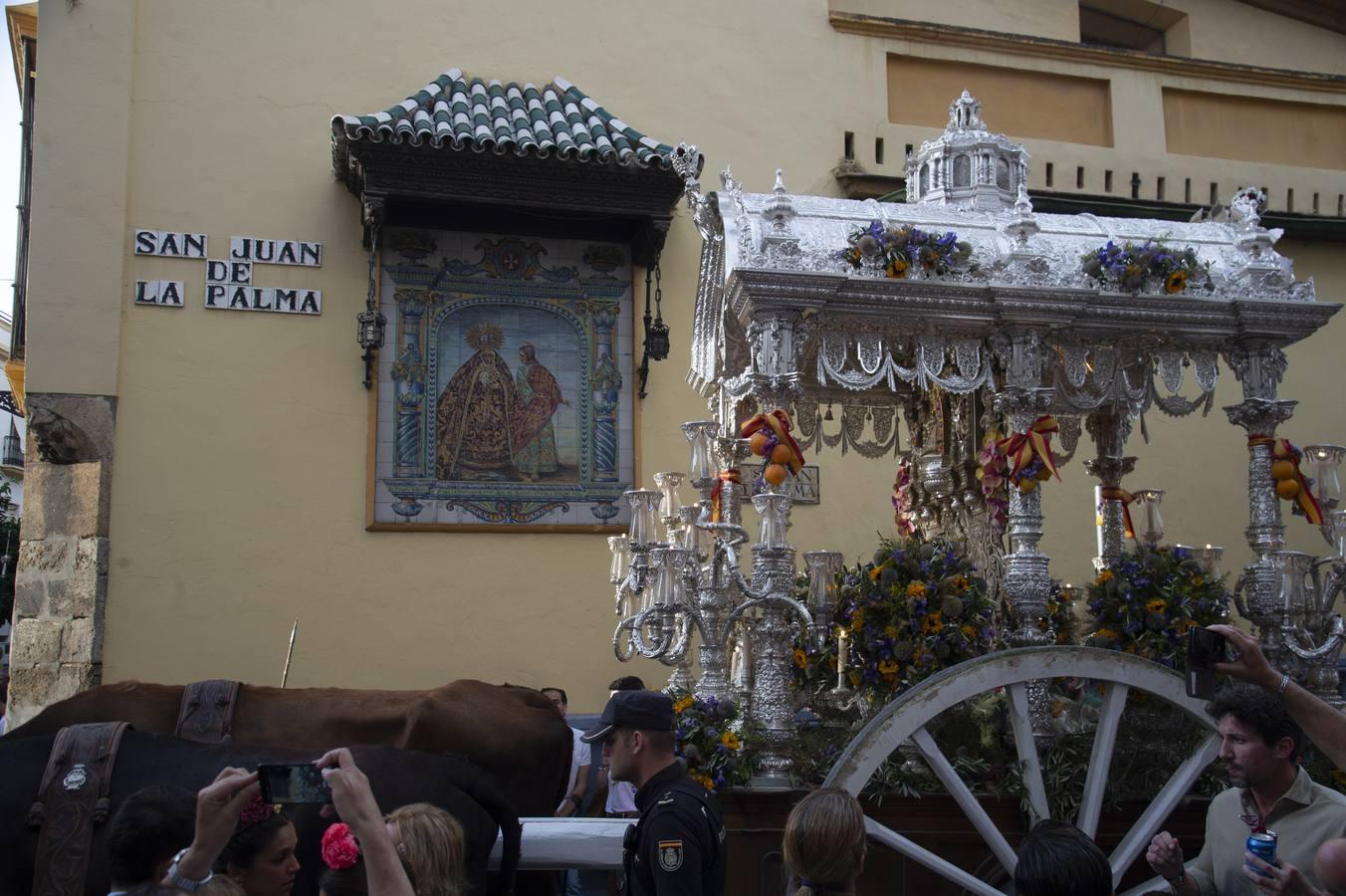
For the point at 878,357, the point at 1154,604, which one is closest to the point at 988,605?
the point at 1154,604

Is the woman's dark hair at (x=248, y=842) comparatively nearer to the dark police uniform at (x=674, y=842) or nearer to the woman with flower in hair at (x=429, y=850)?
the woman with flower in hair at (x=429, y=850)

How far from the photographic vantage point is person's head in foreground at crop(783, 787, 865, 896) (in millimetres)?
3416

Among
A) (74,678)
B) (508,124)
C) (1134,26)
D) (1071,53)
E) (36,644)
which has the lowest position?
(74,678)

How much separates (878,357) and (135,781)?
13.8ft

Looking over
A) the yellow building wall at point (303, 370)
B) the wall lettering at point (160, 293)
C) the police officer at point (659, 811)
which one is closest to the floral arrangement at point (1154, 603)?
the police officer at point (659, 811)

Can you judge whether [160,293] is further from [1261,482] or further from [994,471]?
[1261,482]

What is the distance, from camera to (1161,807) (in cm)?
569

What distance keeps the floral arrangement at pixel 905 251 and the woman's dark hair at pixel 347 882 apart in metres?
4.51

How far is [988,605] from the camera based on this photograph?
7074 millimetres

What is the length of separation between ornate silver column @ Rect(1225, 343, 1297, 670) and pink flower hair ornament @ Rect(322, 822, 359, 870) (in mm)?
5492

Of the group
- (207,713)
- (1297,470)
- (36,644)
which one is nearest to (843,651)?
(1297,470)

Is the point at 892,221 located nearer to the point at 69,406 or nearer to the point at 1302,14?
the point at 69,406

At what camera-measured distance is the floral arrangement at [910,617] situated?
22.4 ft

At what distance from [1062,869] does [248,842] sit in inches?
81.8
